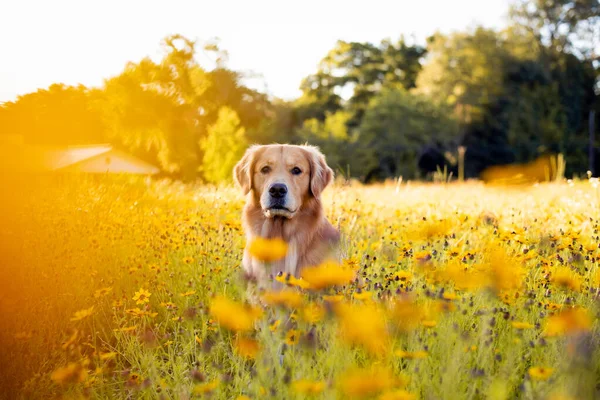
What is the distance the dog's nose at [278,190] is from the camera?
3.68 meters

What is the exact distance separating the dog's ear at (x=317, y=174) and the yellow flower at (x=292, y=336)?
2.15m

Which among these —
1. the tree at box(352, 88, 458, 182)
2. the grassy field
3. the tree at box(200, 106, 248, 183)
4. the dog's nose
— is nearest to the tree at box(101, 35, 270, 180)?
the tree at box(200, 106, 248, 183)

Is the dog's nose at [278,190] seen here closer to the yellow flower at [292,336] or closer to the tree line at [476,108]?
the yellow flower at [292,336]

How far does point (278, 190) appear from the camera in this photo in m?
3.70

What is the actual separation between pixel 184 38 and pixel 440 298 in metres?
24.8

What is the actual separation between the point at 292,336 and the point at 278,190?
6.12ft

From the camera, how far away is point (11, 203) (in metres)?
3.25

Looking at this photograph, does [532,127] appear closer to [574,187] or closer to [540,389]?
[574,187]

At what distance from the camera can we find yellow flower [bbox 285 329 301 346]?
183cm

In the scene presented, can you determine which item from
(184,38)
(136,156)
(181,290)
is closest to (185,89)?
(184,38)

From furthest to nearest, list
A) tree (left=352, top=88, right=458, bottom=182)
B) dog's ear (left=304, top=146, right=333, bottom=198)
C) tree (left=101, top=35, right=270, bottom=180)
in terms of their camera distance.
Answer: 1. tree (left=352, top=88, right=458, bottom=182)
2. tree (left=101, top=35, right=270, bottom=180)
3. dog's ear (left=304, top=146, right=333, bottom=198)

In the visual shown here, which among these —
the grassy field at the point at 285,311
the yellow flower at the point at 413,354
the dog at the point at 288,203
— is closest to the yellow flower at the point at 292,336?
the grassy field at the point at 285,311

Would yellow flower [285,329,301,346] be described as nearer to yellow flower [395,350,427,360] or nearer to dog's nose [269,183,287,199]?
yellow flower [395,350,427,360]

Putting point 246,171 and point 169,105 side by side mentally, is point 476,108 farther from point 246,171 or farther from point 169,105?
point 246,171
